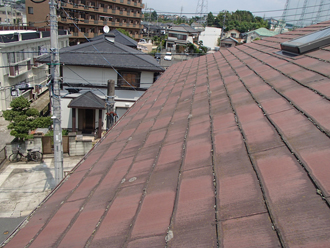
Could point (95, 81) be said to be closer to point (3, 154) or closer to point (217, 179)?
point (3, 154)

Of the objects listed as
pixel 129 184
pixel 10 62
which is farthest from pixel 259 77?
pixel 10 62

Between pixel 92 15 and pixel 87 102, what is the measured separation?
38.7m

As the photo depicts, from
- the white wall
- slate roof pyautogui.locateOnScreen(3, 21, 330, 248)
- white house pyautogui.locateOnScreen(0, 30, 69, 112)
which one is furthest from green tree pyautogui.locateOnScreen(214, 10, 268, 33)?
slate roof pyautogui.locateOnScreen(3, 21, 330, 248)

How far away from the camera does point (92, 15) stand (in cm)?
5019

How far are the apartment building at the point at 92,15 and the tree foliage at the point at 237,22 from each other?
46178 millimetres

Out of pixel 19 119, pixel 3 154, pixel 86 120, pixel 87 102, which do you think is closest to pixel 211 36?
pixel 86 120

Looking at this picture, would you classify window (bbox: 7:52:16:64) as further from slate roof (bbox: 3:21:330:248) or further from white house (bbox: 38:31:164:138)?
slate roof (bbox: 3:21:330:248)

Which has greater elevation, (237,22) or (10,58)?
(237,22)

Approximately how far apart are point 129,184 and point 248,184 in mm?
1393

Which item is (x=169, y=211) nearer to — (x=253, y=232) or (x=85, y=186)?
(x=253, y=232)

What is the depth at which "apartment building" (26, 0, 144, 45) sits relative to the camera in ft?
138

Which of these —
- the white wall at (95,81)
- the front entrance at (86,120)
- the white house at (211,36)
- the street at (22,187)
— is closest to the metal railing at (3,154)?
the street at (22,187)

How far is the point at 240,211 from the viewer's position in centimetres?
181

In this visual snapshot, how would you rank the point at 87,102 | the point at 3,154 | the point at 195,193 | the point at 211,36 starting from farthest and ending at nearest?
the point at 211,36
the point at 87,102
the point at 3,154
the point at 195,193
